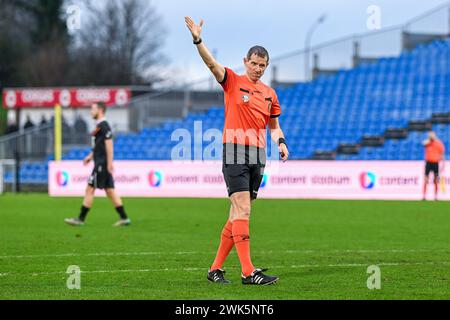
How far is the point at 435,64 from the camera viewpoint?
3775cm

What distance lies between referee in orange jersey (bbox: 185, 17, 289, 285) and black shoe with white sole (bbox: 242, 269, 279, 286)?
0.19 ft

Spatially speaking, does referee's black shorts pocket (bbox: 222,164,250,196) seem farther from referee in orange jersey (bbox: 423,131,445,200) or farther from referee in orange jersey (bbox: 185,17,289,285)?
referee in orange jersey (bbox: 423,131,445,200)

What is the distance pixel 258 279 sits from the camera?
30.4 ft

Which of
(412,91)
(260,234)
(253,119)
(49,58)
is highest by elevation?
(49,58)

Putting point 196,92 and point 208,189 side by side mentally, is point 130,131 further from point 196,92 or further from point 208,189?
point 208,189

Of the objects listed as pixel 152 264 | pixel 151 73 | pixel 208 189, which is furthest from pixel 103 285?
pixel 151 73

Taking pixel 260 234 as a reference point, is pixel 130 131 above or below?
above

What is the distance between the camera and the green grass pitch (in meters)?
8.89

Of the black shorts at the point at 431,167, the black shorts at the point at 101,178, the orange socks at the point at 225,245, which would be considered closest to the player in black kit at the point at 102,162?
the black shorts at the point at 101,178

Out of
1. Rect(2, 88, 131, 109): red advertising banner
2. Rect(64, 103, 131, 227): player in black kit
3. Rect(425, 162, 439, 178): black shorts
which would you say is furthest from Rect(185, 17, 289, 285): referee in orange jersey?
Rect(2, 88, 131, 109): red advertising banner

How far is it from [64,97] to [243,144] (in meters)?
47.3

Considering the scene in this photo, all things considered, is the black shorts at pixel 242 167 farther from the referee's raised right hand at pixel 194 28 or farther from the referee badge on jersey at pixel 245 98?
the referee's raised right hand at pixel 194 28

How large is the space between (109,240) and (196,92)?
26418 mm

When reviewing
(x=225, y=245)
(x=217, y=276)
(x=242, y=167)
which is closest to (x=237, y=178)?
(x=242, y=167)
